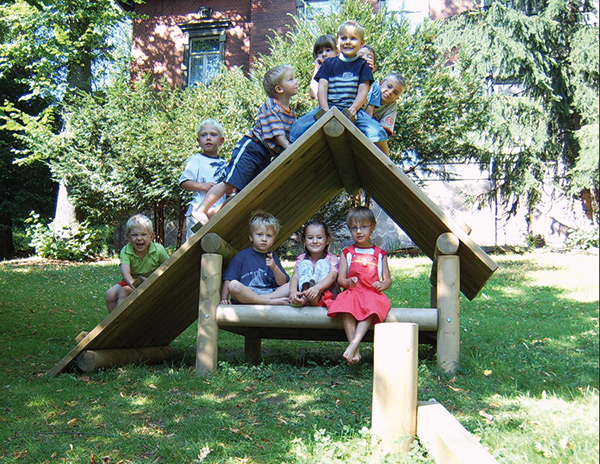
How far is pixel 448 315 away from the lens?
4.70 m

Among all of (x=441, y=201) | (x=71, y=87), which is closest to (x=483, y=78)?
(x=441, y=201)

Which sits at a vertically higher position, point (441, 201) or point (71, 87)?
point (71, 87)

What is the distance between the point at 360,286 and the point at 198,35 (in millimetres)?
18114

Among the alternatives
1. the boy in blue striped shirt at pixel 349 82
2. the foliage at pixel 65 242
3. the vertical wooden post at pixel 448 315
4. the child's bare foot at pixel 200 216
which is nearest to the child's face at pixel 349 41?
the boy in blue striped shirt at pixel 349 82

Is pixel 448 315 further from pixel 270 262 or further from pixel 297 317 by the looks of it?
pixel 270 262

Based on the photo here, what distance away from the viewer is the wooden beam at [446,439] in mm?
2131

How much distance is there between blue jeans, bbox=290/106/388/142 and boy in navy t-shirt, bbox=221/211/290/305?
2.74 feet

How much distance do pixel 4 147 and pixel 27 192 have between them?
174 cm

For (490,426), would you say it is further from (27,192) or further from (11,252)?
(11,252)

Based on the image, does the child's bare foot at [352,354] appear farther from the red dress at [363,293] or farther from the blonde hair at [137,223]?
the blonde hair at [137,223]

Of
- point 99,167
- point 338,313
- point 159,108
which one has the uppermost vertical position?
point 159,108

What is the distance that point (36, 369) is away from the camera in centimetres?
534

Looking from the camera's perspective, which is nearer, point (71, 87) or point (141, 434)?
point (141, 434)

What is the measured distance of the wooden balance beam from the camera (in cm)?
470
